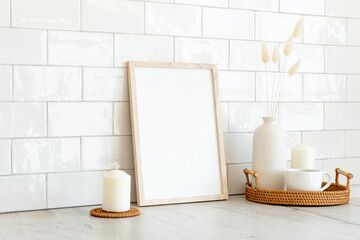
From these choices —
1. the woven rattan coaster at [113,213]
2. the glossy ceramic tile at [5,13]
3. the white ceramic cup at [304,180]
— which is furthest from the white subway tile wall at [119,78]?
the white ceramic cup at [304,180]

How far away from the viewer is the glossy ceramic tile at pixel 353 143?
1996 mm

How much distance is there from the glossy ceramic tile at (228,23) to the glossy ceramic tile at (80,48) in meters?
0.34

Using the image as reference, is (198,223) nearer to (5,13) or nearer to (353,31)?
(5,13)

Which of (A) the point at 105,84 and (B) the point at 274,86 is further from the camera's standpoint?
(B) the point at 274,86

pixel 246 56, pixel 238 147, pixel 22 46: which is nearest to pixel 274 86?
pixel 246 56

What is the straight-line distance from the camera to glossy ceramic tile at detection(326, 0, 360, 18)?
196 centimetres

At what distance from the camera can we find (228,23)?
1.78 m

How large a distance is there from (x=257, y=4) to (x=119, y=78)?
22.4 inches

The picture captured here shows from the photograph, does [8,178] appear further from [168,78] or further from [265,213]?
[265,213]

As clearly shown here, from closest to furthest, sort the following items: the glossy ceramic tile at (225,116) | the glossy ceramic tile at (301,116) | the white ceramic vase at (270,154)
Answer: the white ceramic vase at (270,154), the glossy ceramic tile at (225,116), the glossy ceramic tile at (301,116)

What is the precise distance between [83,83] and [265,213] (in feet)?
2.12

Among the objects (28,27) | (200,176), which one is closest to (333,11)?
(200,176)

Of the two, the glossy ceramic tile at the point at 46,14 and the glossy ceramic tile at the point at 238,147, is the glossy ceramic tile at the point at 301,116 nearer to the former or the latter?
the glossy ceramic tile at the point at 238,147

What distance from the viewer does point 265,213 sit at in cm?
149
